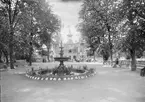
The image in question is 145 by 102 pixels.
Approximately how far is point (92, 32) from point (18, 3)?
1490cm

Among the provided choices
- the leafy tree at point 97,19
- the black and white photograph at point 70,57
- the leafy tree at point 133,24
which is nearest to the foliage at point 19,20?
the black and white photograph at point 70,57

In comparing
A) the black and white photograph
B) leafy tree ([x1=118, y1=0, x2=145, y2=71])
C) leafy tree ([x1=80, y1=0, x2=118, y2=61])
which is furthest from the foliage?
leafy tree ([x1=118, y1=0, x2=145, y2=71])

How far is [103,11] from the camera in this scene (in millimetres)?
21766

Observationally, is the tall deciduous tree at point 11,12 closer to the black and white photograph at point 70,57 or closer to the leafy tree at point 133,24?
the black and white photograph at point 70,57

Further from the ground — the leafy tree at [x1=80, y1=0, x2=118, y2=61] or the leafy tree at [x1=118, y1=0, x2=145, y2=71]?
the leafy tree at [x1=80, y1=0, x2=118, y2=61]

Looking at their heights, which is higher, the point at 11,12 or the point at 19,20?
the point at 11,12

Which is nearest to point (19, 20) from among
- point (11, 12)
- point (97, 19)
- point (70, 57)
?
point (11, 12)

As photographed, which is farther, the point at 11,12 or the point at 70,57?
the point at 11,12

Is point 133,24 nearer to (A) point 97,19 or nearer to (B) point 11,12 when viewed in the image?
(A) point 97,19

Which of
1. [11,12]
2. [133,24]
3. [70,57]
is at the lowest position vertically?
[70,57]

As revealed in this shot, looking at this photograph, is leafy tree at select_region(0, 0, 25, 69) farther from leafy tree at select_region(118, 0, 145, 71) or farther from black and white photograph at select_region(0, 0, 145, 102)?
leafy tree at select_region(118, 0, 145, 71)

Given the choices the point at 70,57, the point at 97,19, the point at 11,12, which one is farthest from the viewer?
the point at 97,19

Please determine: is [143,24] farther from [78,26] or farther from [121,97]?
[78,26]

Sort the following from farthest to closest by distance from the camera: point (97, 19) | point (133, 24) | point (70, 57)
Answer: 1. point (97, 19)
2. point (70, 57)
3. point (133, 24)
